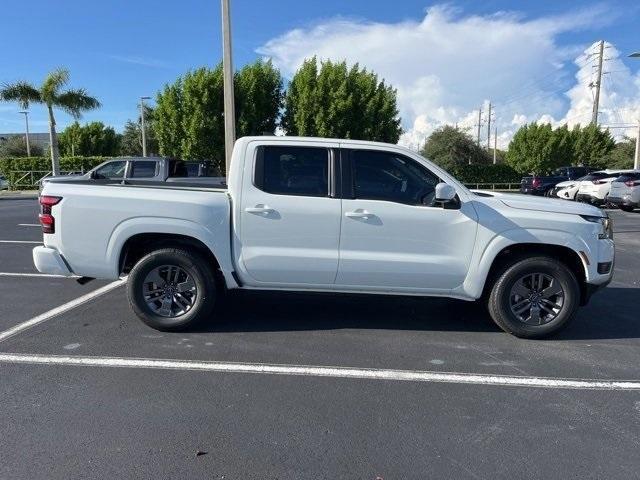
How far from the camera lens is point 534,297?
16.2ft

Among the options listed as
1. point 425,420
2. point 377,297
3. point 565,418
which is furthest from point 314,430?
point 377,297

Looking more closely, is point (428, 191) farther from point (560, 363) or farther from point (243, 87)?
point (243, 87)

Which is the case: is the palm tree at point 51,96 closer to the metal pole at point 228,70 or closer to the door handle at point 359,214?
the metal pole at point 228,70

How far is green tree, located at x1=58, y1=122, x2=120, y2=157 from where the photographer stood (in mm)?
51281

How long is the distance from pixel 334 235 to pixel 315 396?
1.60 meters

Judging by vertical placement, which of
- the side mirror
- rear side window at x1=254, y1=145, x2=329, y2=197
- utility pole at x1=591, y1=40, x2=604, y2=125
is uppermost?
utility pole at x1=591, y1=40, x2=604, y2=125

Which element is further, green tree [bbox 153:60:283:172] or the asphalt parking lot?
green tree [bbox 153:60:283:172]

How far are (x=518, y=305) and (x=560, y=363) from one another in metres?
0.71

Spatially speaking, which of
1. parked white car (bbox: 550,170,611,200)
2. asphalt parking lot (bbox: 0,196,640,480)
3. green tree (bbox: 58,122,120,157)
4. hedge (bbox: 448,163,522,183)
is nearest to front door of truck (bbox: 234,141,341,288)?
asphalt parking lot (bbox: 0,196,640,480)

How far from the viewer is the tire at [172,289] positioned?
4.95 m

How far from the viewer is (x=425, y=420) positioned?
3406mm

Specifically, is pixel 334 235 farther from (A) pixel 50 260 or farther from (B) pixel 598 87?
(B) pixel 598 87

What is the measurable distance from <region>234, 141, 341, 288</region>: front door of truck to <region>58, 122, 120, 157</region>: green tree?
171 ft

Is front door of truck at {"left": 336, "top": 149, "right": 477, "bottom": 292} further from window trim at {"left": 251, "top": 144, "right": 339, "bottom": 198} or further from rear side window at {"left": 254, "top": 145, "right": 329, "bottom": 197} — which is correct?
rear side window at {"left": 254, "top": 145, "right": 329, "bottom": 197}
